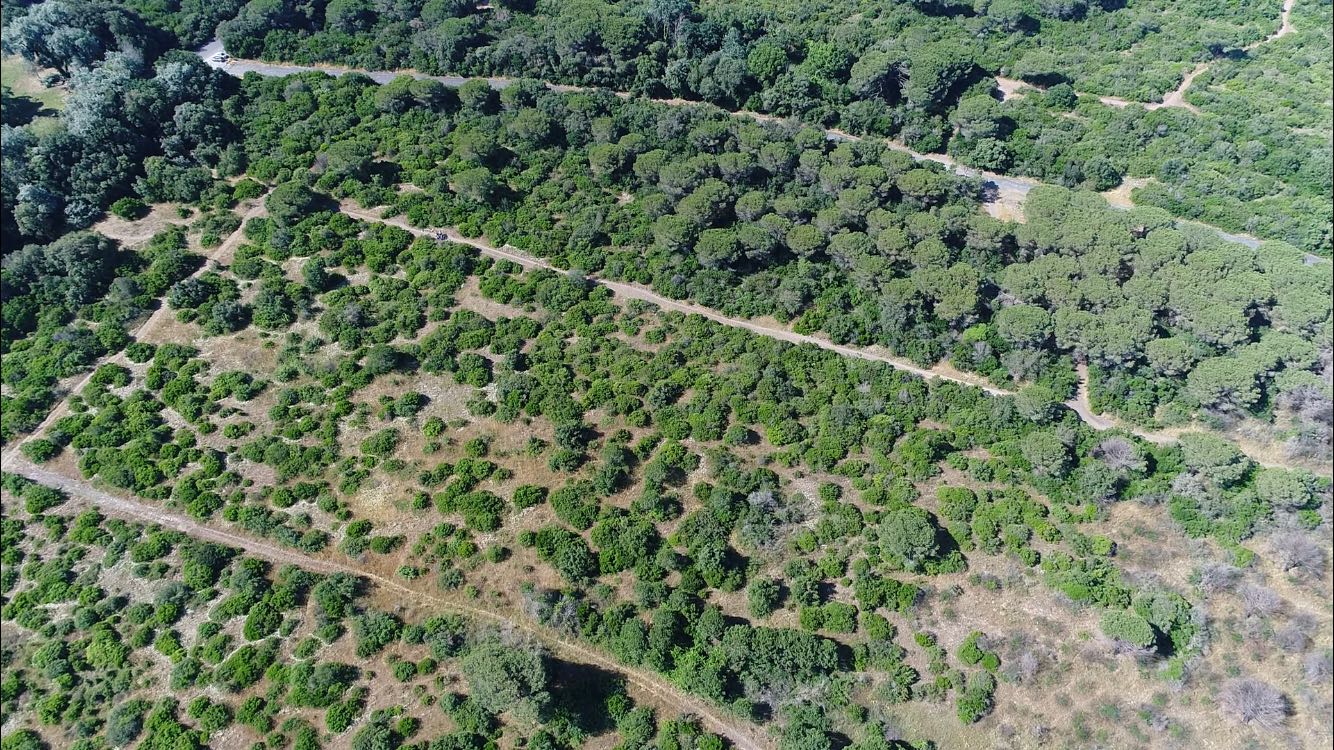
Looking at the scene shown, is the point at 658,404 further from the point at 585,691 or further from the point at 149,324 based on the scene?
the point at 149,324

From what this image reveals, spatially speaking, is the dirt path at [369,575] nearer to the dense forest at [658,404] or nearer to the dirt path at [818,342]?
the dense forest at [658,404]

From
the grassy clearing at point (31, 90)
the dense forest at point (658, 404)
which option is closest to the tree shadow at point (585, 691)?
the dense forest at point (658, 404)

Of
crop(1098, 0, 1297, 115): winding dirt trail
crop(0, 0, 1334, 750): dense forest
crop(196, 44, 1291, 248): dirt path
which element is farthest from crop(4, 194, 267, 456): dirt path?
crop(1098, 0, 1297, 115): winding dirt trail

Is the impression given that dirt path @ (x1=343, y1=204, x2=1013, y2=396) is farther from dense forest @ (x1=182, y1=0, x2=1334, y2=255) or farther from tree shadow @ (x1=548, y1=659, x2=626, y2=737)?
tree shadow @ (x1=548, y1=659, x2=626, y2=737)

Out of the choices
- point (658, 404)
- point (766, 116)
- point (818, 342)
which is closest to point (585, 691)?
point (658, 404)

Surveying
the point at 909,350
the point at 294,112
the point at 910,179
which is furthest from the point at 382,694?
the point at 294,112

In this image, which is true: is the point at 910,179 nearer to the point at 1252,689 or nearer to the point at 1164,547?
the point at 1164,547
